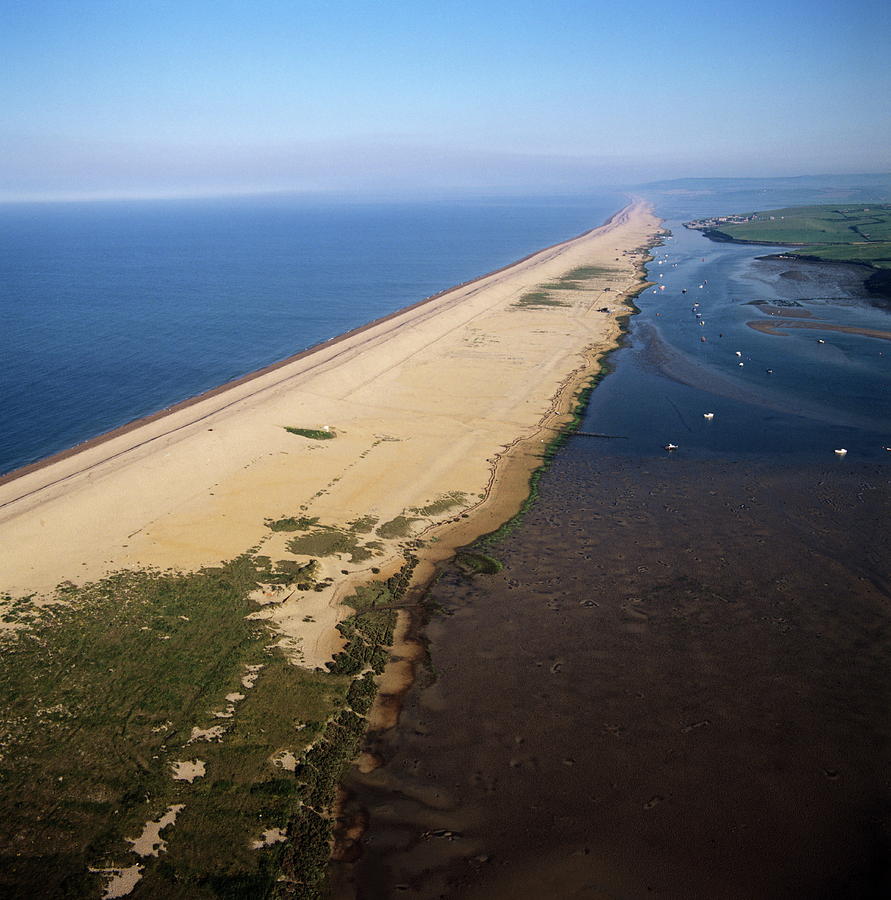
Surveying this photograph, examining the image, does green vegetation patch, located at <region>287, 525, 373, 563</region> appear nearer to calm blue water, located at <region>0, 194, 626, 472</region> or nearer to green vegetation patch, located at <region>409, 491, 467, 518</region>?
green vegetation patch, located at <region>409, 491, 467, 518</region>

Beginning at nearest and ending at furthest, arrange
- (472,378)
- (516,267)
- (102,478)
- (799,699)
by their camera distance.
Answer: (799,699) < (102,478) < (472,378) < (516,267)

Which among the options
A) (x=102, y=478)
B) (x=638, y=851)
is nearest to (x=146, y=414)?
(x=102, y=478)

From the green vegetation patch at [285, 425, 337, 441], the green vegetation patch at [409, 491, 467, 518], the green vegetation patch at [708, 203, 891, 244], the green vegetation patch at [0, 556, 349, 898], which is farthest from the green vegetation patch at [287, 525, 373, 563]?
the green vegetation patch at [708, 203, 891, 244]

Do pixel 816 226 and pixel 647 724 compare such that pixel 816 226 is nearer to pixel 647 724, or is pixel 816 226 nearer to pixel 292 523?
pixel 292 523

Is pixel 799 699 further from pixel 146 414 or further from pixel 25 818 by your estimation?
pixel 146 414

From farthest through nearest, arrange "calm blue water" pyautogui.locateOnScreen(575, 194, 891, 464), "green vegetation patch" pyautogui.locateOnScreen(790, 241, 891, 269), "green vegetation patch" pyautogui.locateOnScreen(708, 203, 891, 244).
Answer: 1. "green vegetation patch" pyautogui.locateOnScreen(708, 203, 891, 244)
2. "green vegetation patch" pyautogui.locateOnScreen(790, 241, 891, 269)
3. "calm blue water" pyautogui.locateOnScreen(575, 194, 891, 464)

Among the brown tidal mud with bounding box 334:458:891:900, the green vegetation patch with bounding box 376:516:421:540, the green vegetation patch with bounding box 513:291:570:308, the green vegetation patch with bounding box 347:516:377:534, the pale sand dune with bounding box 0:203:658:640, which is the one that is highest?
the green vegetation patch with bounding box 513:291:570:308
